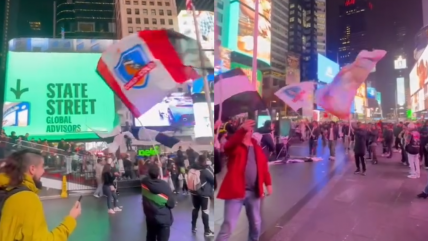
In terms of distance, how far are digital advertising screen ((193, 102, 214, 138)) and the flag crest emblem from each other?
0.35 m

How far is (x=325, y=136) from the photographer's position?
8.52 ft

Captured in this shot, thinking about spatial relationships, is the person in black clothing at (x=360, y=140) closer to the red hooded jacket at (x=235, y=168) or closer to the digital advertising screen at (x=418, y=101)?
the digital advertising screen at (x=418, y=101)

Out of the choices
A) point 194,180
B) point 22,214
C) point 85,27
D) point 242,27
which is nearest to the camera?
point 22,214

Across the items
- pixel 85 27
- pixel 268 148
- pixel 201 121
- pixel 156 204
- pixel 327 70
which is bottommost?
pixel 156 204

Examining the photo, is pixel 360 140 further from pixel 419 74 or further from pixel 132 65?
pixel 132 65

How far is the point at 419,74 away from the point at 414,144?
553 millimetres

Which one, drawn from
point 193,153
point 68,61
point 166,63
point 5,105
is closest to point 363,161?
point 193,153

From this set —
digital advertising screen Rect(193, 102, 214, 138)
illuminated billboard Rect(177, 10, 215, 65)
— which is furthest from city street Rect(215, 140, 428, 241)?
illuminated billboard Rect(177, 10, 215, 65)

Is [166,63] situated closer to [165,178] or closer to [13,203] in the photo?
[165,178]

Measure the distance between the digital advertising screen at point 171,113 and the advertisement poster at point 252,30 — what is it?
547 mm

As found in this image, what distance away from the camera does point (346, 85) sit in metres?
2.41

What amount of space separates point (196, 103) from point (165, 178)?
500mm

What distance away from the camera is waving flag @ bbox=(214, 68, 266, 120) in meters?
2.18

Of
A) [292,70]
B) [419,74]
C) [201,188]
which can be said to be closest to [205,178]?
[201,188]
